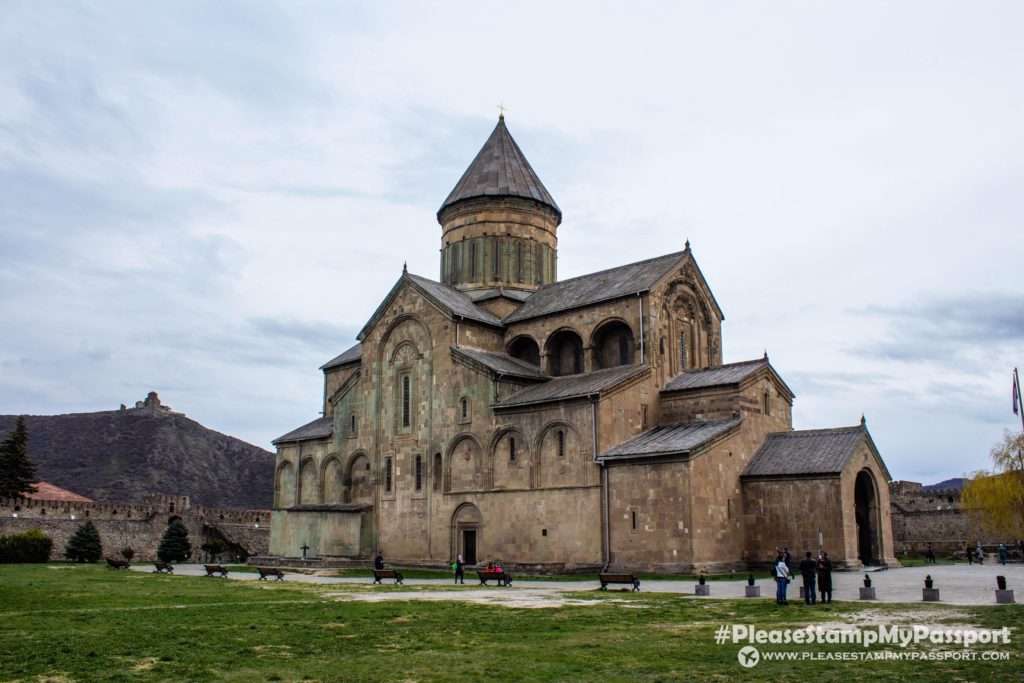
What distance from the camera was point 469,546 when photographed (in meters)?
33.6

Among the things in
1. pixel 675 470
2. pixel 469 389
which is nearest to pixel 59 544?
pixel 469 389

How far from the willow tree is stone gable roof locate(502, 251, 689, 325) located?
15.2m

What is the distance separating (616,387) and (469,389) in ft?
20.8

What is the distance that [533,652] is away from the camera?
12273 millimetres

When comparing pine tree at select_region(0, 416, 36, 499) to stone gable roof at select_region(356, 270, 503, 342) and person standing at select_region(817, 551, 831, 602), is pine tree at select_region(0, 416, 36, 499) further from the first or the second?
person standing at select_region(817, 551, 831, 602)

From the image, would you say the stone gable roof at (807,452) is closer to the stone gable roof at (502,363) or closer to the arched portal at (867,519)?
the arched portal at (867,519)

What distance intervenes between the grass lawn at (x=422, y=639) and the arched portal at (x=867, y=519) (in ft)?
43.8

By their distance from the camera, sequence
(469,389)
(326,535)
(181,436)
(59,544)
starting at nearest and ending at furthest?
1. (469,389)
2. (326,535)
3. (59,544)
4. (181,436)

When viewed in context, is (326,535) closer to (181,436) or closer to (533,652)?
(533,652)

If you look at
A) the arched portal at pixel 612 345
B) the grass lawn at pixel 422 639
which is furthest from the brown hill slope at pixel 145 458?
the grass lawn at pixel 422 639

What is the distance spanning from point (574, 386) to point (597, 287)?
596 centimetres

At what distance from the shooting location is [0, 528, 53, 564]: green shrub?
128 feet

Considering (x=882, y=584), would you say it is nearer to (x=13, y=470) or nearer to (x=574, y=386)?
(x=574, y=386)

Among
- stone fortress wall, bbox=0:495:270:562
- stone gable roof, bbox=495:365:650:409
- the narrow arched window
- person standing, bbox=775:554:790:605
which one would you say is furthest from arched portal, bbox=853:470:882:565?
stone fortress wall, bbox=0:495:270:562
